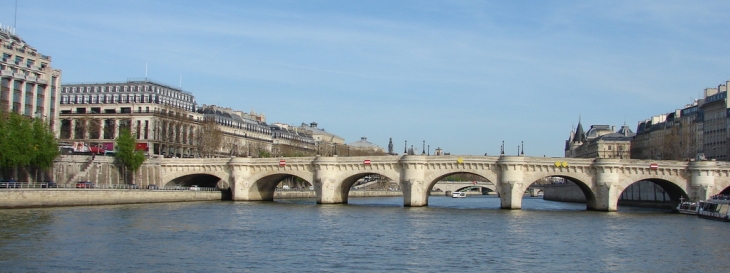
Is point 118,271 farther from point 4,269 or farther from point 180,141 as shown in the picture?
point 180,141

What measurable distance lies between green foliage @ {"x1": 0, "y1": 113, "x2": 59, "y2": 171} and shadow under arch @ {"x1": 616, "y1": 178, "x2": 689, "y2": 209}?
5771cm

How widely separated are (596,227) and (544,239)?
37.8 ft

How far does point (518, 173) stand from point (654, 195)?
3476 cm

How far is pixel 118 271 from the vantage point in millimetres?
32969

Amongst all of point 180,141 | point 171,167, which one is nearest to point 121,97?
point 180,141

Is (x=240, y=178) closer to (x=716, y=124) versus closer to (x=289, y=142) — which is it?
(x=716, y=124)

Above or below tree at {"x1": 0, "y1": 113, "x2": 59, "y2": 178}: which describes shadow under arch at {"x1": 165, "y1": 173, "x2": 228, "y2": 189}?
below

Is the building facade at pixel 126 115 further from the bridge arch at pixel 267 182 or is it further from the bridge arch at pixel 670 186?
the bridge arch at pixel 670 186

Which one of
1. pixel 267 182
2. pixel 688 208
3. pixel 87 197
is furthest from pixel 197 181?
pixel 688 208

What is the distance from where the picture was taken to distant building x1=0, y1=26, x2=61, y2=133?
92750 mm

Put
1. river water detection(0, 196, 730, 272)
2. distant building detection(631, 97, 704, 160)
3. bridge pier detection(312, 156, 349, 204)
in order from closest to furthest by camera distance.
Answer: river water detection(0, 196, 730, 272)
bridge pier detection(312, 156, 349, 204)
distant building detection(631, 97, 704, 160)

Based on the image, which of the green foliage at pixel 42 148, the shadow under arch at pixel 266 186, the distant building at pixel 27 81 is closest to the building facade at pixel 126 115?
the distant building at pixel 27 81

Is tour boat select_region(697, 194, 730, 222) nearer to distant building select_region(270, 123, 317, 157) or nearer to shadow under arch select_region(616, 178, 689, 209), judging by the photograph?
shadow under arch select_region(616, 178, 689, 209)

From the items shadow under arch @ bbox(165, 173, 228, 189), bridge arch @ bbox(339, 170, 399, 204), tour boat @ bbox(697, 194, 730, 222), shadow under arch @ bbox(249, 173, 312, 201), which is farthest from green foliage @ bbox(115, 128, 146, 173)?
tour boat @ bbox(697, 194, 730, 222)
